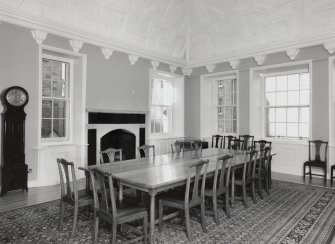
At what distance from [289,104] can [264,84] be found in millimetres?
915

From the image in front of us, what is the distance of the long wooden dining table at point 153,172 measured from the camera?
9.64 feet

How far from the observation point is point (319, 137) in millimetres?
6508

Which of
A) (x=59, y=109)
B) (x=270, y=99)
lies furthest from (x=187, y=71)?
(x=59, y=109)

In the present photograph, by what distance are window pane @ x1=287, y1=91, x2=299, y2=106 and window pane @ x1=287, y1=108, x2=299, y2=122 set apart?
0.17 m

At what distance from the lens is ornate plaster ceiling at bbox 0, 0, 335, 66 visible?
224 inches

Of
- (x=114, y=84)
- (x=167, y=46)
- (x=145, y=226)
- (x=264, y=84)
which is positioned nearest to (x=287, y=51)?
(x=264, y=84)

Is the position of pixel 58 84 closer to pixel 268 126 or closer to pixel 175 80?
pixel 175 80

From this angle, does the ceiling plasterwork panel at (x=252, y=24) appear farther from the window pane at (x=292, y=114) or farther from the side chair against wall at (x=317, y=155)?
the side chair against wall at (x=317, y=155)

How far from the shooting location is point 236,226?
354 cm

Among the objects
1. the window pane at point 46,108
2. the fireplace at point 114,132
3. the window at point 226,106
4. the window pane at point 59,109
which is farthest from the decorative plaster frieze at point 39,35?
Result: the window at point 226,106

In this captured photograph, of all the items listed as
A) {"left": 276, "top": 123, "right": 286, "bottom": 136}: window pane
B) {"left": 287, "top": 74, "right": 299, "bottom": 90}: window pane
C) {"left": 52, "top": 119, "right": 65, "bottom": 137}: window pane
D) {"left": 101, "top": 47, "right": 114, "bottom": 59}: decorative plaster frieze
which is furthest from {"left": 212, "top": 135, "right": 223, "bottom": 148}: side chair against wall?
{"left": 52, "top": 119, "right": 65, "bottom": 137}: window pane

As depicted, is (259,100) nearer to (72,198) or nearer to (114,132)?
(114,132)

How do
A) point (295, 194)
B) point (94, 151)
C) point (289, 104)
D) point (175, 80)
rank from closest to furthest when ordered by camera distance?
point (295, 194) → point (94, 151) → point (289, 104) → point (175, 80)

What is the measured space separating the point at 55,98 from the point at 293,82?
6.05 meters
